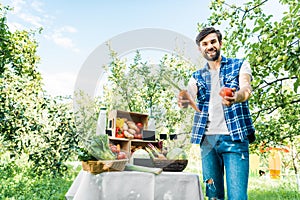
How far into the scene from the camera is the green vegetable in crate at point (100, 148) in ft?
5.69

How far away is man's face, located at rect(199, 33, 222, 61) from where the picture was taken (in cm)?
171

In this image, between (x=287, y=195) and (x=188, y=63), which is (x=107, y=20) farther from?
(x=287, y=195)

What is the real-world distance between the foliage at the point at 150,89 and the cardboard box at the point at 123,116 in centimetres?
5

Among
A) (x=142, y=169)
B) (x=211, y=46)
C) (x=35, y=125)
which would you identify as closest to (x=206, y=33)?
(x=211, y=46)

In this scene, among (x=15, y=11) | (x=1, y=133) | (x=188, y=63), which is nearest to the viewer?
(x=188, y=63)

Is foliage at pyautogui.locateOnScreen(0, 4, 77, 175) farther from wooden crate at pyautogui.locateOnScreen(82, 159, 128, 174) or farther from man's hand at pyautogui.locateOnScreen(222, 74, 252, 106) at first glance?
man's hand at pyautogui.locateOnScreen(222, 74, 252, 106)

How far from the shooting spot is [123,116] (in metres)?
2.43

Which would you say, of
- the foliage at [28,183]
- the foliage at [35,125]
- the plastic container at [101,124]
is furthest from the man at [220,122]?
the foliage at [35,125]

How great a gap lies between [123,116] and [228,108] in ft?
3.30

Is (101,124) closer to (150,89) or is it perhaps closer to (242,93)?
(150,89)

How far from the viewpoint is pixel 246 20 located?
3578 millimetres

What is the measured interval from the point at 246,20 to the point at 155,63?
1532mm

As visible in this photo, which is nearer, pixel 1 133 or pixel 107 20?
pixel 107 20

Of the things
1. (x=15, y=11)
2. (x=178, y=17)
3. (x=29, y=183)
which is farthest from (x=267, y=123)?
(x=15, y=11)
